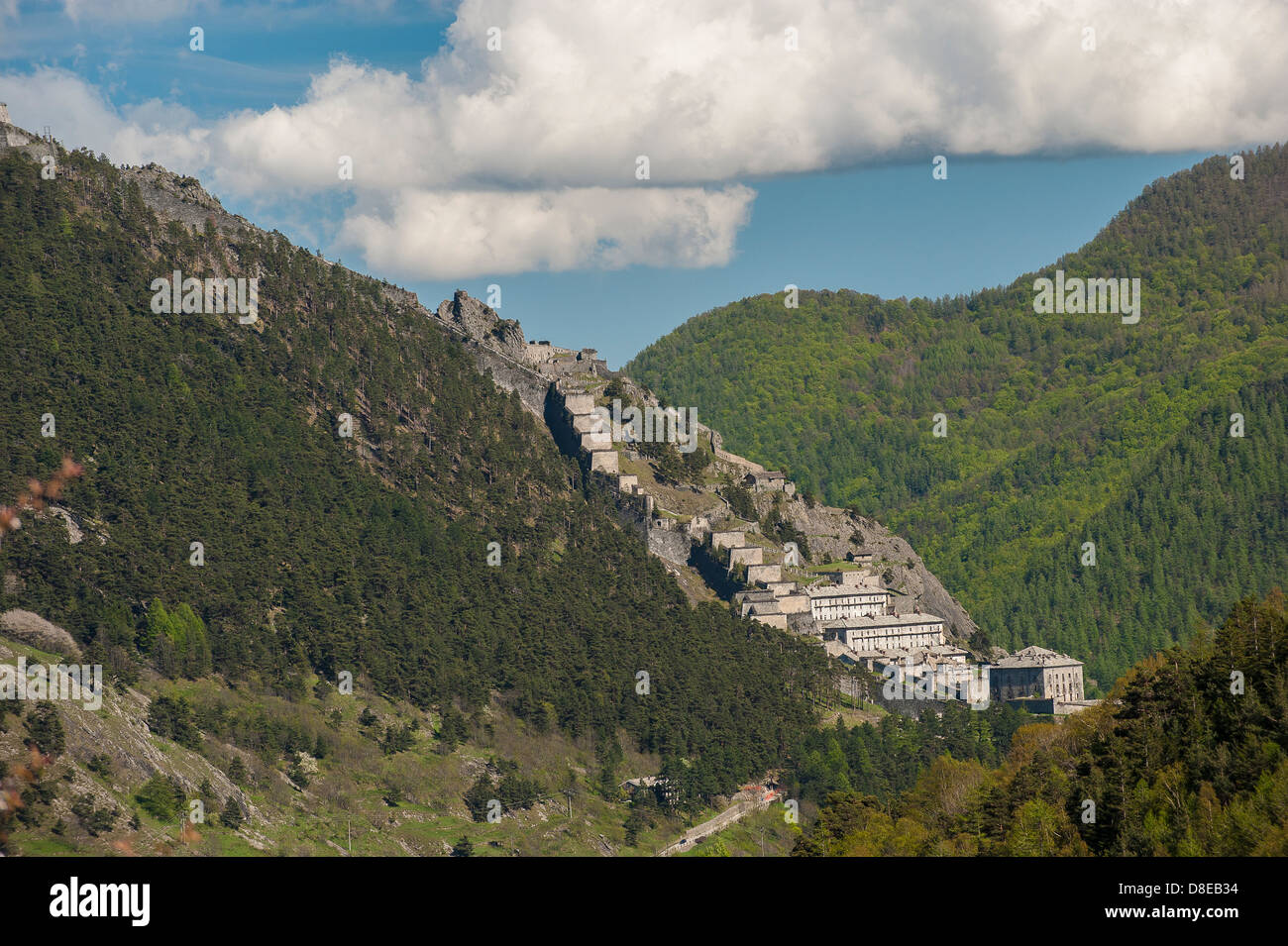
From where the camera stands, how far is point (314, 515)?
151m

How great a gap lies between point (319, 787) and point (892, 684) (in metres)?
61.3

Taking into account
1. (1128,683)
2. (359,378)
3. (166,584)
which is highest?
(359,378)

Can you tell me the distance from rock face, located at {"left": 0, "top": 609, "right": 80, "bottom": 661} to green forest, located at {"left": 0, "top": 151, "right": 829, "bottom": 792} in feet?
5.43

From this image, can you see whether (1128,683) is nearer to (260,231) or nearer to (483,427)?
(483,427)

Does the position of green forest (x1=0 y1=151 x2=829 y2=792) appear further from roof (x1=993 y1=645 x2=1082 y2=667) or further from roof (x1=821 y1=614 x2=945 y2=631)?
roof (x1=993 y1=645 x2=1082 y2=667)

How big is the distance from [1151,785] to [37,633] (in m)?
72.6

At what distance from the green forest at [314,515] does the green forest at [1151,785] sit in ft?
134

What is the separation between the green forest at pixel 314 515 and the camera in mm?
129125

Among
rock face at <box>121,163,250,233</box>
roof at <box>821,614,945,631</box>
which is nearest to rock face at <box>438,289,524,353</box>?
rock face at <box>121,163,250,233</box>

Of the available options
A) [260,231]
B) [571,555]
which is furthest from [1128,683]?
[260,231]

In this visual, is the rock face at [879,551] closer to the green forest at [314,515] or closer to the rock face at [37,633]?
the green forest at [314,515]

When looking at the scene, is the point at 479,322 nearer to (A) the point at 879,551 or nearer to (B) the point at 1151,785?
(A) the point at 879,551

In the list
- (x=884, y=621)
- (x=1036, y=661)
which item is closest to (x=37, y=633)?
(x=884, y=621)

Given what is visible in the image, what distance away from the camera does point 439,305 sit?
647ft
